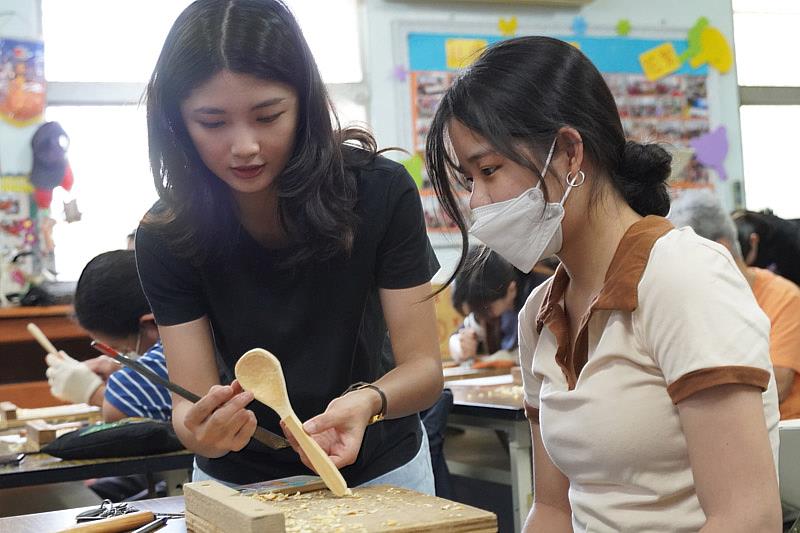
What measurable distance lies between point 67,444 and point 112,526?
1018 millimetres

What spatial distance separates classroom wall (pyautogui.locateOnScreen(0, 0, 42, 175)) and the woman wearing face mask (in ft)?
13.5

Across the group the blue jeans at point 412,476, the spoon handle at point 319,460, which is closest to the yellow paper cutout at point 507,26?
the blue jeans at point 412,476

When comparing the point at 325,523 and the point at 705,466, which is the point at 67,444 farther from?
the point at 705,466

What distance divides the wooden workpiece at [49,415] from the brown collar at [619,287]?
75.0 inches

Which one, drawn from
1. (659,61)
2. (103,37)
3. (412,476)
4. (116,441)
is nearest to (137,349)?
(116,441)

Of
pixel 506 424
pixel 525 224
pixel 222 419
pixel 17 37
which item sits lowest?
pixel 506 424

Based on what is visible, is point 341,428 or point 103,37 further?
point 103,37

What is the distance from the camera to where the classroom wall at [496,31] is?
18.4 ft

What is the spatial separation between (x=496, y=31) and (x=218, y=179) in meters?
4.75

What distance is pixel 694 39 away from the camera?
636 centimetres

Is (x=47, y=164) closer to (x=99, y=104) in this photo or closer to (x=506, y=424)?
(x=99, y=104)

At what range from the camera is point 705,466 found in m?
0.93

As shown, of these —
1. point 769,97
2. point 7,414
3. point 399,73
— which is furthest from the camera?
point 769,97

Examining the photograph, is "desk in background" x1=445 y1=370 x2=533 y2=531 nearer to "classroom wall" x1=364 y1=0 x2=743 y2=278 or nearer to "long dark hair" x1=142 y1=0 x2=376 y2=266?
"long dark hair" x1=142 y1=0 x2=376 y2=266
